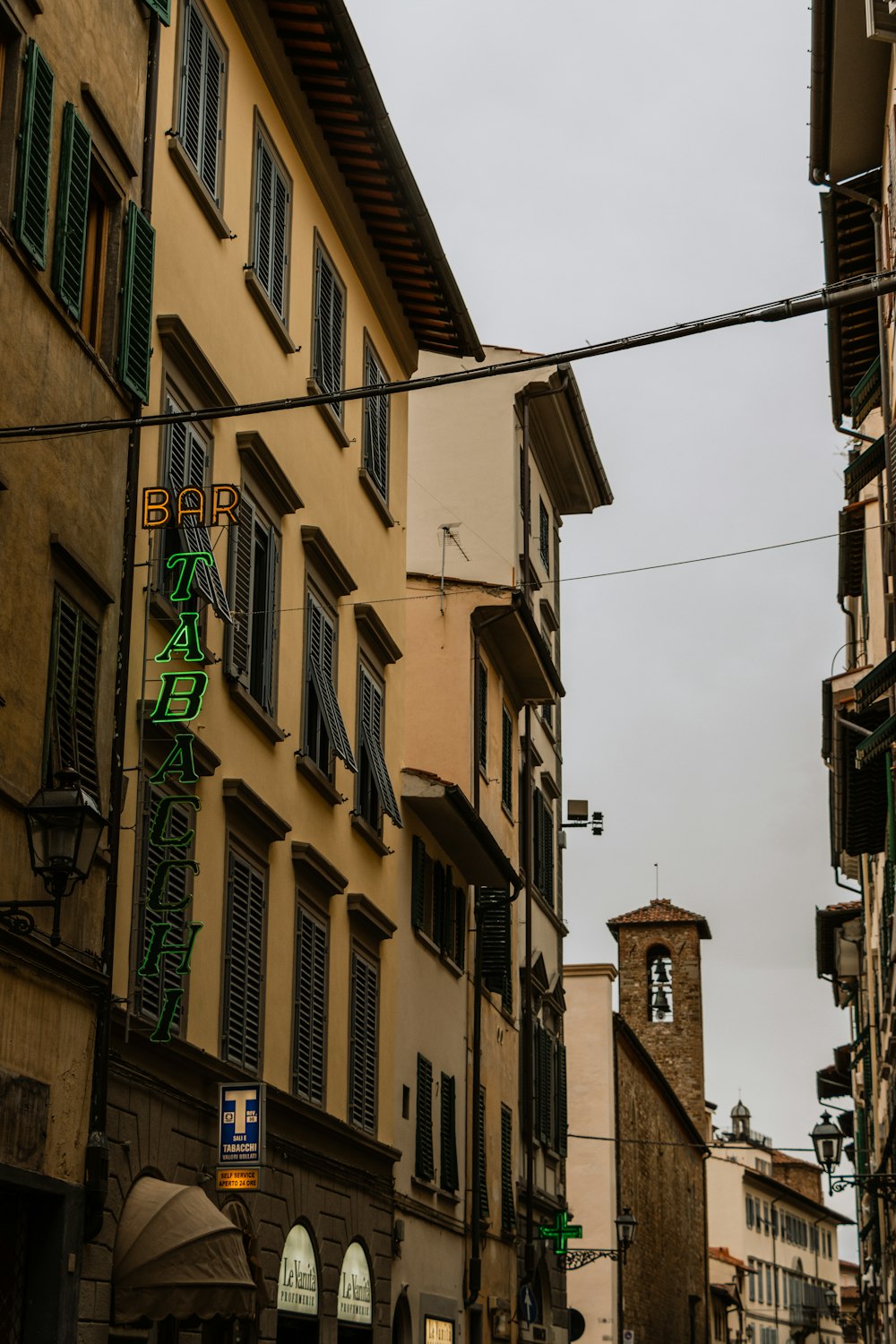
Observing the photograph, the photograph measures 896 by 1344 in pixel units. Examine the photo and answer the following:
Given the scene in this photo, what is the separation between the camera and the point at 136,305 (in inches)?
540

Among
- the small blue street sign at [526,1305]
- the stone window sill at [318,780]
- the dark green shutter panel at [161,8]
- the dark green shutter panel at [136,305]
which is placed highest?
the dark green shutter panel at [161,8]

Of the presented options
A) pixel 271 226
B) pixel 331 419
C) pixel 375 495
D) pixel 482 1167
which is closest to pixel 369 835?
pixel 375 495

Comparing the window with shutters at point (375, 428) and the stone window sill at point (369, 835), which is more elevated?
the window with shutters at point (375, 428)

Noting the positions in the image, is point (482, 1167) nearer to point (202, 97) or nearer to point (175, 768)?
point (175, 768)

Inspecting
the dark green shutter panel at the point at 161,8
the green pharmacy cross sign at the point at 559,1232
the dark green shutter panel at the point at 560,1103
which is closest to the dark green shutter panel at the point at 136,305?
the dark green shutter panel at the point at 161,8

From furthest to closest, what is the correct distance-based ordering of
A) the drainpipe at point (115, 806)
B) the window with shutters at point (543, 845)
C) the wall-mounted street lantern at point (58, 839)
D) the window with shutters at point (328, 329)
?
the window with shutters at point (543, 845) < the window with shutters at point (328, 329) < the drainpipe at point (115, 806) < the wall-mounted street lantern at point (58, 839)

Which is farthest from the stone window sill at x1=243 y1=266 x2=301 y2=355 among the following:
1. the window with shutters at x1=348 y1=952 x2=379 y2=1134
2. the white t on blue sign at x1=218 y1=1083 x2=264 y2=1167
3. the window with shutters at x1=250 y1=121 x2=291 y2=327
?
the white t on blue sign at x1=218 y1=1083 x2=264 y2=1167

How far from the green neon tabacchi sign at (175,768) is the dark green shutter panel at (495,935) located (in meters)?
14.1

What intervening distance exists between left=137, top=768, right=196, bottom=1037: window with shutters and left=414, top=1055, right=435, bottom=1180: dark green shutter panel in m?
9.06

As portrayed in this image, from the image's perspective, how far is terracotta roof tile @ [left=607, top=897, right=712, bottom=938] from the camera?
73.6 m

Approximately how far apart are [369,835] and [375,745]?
3.95 ft

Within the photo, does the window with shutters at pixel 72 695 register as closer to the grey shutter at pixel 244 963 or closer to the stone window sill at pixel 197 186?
the grey shutter at pixel 244 963

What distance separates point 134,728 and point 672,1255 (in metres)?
48.1

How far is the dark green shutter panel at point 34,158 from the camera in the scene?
1188 cm
